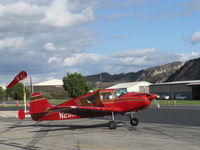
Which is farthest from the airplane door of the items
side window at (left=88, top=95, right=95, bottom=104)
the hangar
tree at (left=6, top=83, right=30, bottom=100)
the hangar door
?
tree at (left=6, top=83, right=30, bottom=100)

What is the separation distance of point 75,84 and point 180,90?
32.5 metres

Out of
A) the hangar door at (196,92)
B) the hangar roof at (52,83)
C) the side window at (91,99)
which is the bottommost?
the hangar door at (196,92)

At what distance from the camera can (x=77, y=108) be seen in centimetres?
1712

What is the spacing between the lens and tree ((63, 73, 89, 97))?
10131 centimetres

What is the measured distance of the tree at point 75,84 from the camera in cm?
10131

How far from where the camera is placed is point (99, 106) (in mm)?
17875

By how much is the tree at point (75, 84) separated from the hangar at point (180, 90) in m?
21.5

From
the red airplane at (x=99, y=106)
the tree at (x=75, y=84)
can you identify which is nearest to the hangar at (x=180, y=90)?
the tree at (x=75, y=84)

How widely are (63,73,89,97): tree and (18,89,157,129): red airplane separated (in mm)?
81845

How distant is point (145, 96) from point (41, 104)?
6207mm

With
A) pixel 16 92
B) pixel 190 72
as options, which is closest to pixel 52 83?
pixel 16 92

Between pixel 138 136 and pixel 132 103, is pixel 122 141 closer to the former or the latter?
pixel 138 136

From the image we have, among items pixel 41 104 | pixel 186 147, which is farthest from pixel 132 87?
pixel 186 147

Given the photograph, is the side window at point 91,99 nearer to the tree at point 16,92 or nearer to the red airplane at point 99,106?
the red airplane at point 99,106
